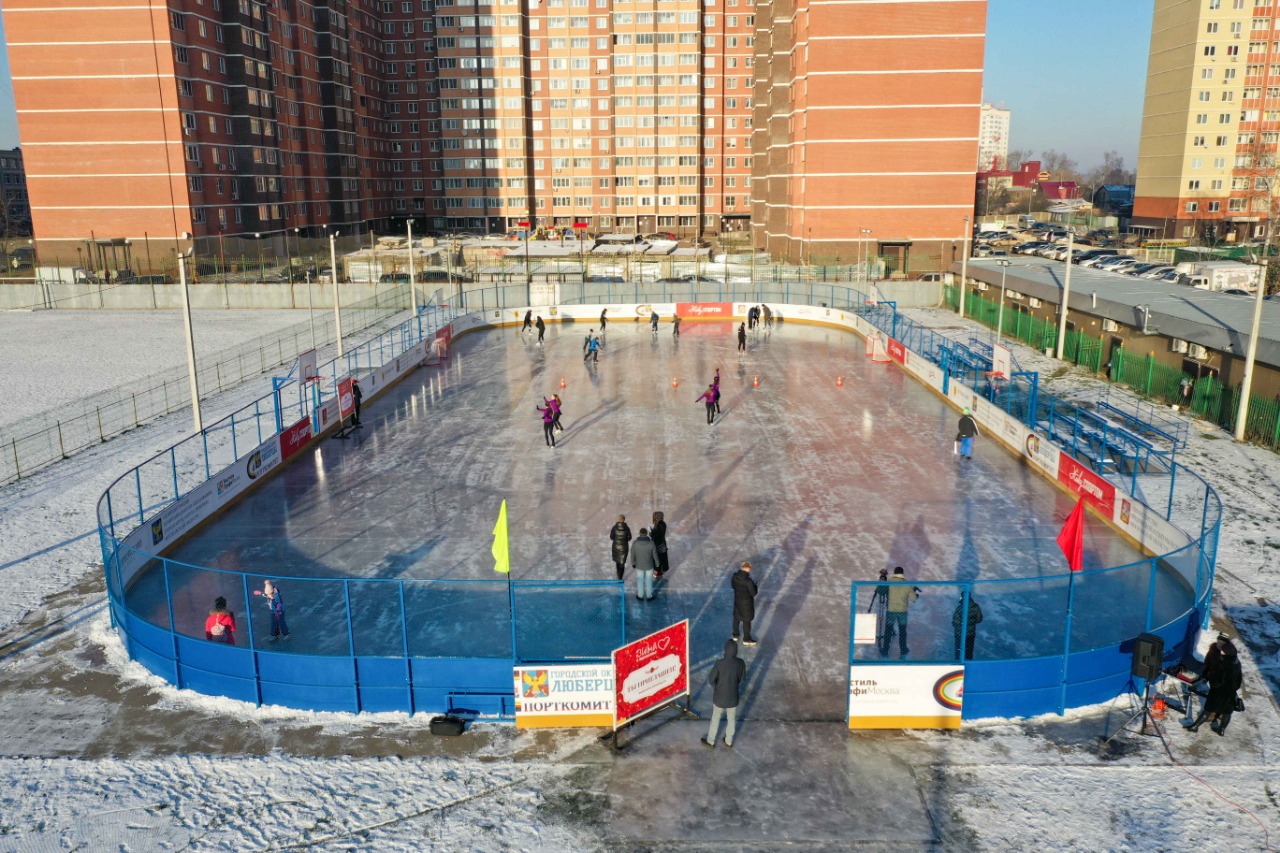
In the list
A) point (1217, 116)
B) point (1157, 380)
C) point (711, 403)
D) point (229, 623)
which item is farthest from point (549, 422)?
point (1217, 116)

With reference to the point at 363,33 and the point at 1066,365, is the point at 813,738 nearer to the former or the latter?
the point at 1066,365

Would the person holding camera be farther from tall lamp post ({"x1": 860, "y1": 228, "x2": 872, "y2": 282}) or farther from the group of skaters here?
tall lamp post ({"x1": 860, "y1": 228, "x2": 872, "y2": 282})

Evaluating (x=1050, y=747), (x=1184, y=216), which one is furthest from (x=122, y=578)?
(x=1184, y=216)

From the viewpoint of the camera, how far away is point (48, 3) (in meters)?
67.5

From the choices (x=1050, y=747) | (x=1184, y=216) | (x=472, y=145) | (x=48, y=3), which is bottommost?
(x=1050, y=747)

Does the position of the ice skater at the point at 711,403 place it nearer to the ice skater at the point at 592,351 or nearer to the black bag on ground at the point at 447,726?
the ice skater at the point at 592,351

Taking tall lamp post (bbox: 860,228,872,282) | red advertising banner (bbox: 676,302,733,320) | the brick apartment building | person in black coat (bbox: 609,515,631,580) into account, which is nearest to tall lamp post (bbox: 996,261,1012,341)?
red advertising banner (bbox: 676,302,733,320)

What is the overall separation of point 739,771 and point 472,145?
10849 centimetres

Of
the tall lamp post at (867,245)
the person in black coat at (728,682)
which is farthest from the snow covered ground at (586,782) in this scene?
the tall lamp post at (867,245)

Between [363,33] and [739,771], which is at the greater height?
[363,33]

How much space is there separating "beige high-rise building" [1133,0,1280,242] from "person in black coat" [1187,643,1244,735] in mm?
91937

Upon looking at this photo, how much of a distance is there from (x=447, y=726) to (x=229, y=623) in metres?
3.89

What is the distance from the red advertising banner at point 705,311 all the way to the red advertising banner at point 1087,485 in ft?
108

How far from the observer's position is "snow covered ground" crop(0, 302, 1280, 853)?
411 inches
